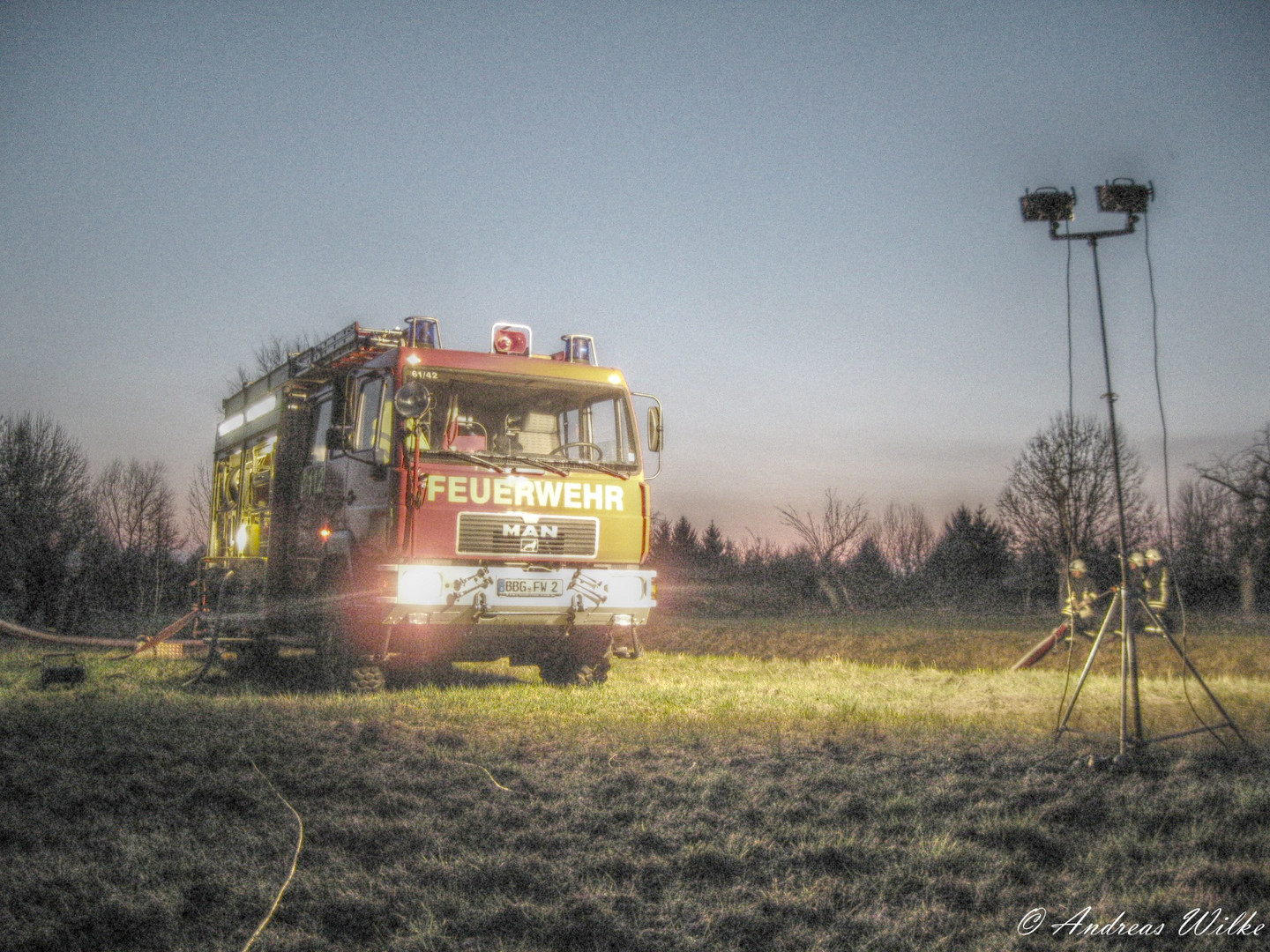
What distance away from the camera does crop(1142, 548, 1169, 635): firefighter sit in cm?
671

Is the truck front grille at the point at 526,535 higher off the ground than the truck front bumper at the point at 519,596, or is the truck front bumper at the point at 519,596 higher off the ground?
the truck front grille at the point at 526,535

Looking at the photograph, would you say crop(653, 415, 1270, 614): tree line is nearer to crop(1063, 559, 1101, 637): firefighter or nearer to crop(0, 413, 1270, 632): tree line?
crop(0, 413, 1270, 632): tree line

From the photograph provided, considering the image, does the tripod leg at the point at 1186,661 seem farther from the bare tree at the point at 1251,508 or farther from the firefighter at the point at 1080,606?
the bare tree at the point at 1251,508

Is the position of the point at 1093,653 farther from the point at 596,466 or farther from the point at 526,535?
the point at 526,535

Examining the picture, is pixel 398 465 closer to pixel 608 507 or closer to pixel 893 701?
pixel 608 507

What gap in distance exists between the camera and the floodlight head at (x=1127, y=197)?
6703 mm

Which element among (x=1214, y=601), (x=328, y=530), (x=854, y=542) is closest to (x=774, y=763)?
(x=328, y=530)

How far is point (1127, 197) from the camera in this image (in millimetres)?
6711

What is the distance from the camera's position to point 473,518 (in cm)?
853

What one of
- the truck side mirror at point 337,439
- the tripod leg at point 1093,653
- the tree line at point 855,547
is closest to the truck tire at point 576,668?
the truck side mirror at point 337,439

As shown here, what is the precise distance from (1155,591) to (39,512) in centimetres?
3070

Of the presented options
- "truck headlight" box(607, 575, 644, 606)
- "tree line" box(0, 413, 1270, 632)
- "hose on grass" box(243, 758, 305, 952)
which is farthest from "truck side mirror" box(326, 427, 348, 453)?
"tree line" box(0, 413, 1270, 632)

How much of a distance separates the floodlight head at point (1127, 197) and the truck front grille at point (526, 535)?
5.01m

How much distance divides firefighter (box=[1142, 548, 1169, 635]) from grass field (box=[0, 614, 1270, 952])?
0.81 metres
